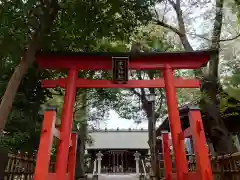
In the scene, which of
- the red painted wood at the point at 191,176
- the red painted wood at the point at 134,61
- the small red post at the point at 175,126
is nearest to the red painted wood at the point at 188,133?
the small red post at the point at 175,126

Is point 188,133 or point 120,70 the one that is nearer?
point 188,133

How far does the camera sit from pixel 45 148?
4184 mm

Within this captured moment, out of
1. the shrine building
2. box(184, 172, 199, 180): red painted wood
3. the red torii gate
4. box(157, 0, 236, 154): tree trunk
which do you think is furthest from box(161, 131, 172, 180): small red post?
the shrine building

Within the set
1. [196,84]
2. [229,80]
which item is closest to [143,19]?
[196,84]

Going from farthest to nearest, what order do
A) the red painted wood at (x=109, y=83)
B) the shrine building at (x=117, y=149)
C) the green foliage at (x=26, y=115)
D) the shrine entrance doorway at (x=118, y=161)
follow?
1. the shrine entrance doorway at (x=118, y=161)
2. the shrine building at (x=117, y=149)
3. the green foliage at (x=26, y=115)
4. the red painted wood at (x=109, y=83)

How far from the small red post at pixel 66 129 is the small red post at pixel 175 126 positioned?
8.13 ft

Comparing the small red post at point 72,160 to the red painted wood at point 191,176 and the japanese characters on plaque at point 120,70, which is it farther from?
the red painted wood at point 191,176

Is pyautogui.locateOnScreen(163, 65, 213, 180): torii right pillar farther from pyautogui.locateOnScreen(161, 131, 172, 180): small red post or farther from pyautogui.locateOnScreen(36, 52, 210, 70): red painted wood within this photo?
pyautogui.locateOnScreen(161, 131, 172, 180): small red post

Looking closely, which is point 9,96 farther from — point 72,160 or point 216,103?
point 216,103

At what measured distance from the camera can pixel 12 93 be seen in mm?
4867

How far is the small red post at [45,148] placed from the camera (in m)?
4.01

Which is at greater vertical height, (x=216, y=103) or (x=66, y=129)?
(x=216, y=103)

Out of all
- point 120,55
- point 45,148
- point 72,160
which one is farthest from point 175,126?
point 72,160

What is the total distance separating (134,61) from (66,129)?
2628 millimetres
